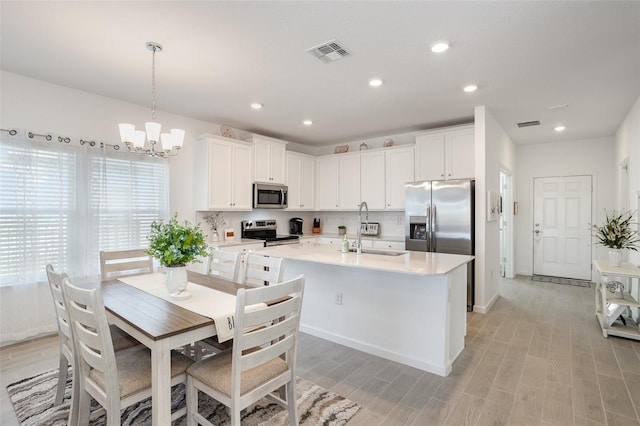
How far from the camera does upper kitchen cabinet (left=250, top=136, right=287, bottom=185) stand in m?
5.08

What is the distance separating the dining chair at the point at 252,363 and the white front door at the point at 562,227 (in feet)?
21.1

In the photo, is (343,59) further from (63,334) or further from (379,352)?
(63,334)

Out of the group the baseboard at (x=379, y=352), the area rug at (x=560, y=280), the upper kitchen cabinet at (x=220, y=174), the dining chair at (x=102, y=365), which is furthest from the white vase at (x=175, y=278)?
the area rug at (x=560, y=280)

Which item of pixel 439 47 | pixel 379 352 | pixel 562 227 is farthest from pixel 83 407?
pixel 562 227

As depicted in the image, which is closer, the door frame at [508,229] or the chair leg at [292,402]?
the chair leg at [292,402]

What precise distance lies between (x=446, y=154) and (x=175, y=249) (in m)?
3.89

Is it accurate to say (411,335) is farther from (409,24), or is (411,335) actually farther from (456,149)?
(456,149)

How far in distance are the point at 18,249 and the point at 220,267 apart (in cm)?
213

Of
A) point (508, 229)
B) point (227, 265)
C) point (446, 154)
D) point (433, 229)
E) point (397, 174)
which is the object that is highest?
point (446, 154)

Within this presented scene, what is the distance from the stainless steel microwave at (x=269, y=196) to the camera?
505 centimetres

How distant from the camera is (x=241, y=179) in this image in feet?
15.9

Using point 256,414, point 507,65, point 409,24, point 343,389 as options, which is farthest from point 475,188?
point 256,414

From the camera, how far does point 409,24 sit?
2.23 meters

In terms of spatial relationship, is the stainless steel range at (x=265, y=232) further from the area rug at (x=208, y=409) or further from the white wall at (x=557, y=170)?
the white wall at (x=557, y=170)
